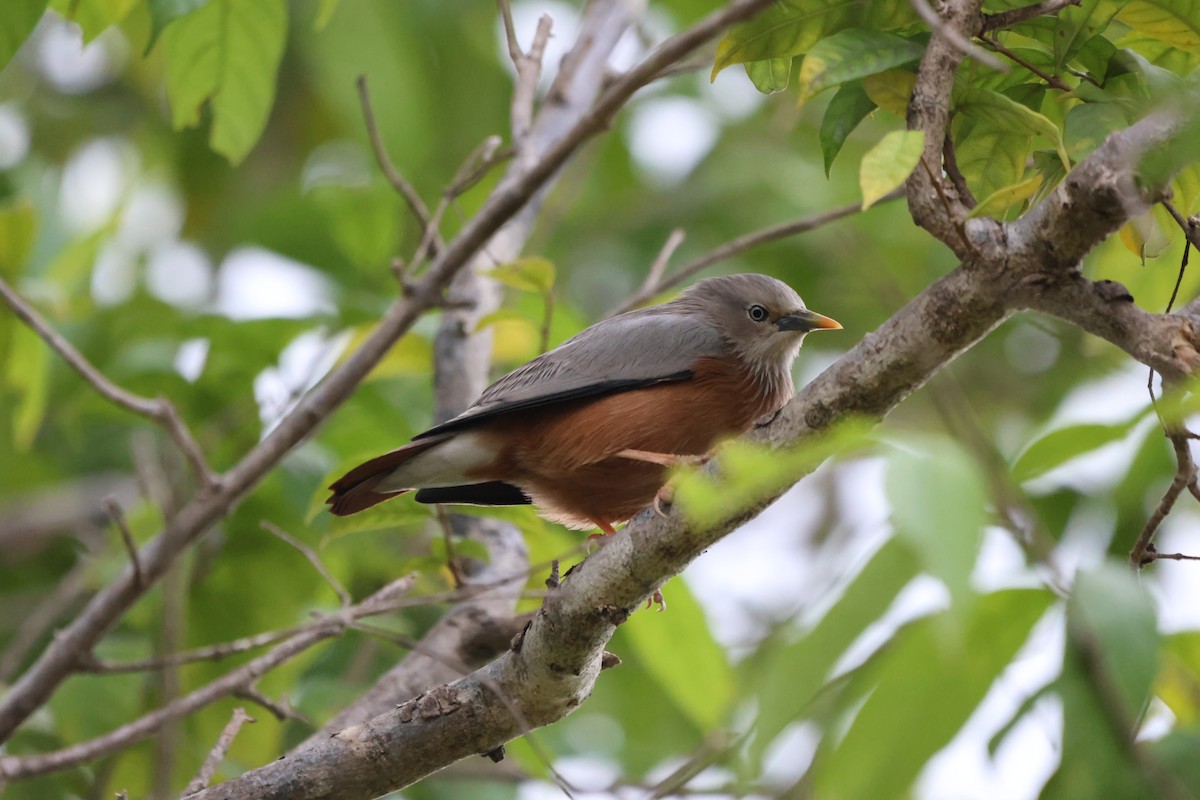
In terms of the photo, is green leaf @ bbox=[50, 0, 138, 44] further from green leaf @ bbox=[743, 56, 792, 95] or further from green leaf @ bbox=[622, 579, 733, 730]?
green leaf @ bbox=[622, 579, 733, 730]

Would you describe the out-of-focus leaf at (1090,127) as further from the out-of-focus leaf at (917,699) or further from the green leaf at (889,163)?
the out-of-focus leaf at (917,699)

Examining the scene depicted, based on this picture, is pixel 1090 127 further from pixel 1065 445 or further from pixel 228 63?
pixel 228 63

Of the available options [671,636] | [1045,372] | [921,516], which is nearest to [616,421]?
[671,636]

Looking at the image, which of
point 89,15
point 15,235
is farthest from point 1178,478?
→ point 15,235

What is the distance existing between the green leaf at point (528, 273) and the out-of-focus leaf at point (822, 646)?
221cm

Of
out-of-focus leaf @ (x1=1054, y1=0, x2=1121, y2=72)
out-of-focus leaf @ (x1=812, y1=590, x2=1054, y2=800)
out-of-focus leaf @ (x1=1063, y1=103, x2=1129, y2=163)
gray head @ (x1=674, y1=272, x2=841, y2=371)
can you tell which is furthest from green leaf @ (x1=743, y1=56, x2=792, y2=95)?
gray head @ (x1=674, y1=272, x2=841, y2=371)

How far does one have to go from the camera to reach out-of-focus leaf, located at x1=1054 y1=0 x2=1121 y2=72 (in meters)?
2.68

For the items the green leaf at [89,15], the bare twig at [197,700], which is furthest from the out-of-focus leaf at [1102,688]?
the green leaf at [89,15]

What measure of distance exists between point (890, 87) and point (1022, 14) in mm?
330

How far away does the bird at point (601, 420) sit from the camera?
456 centimetres

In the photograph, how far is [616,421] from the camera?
456 centimetres

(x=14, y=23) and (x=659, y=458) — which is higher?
(x=14, y=23)

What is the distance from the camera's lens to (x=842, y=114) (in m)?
2.92

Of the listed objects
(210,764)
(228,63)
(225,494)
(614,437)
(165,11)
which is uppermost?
(165,11)
